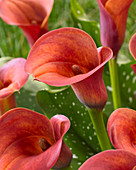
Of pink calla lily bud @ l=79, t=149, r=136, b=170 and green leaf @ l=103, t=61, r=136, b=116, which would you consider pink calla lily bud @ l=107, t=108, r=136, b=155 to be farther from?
green leaf @ l=103, t=61, r=136, b=116

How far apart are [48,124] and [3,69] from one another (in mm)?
123

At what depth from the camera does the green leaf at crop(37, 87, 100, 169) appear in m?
0.44

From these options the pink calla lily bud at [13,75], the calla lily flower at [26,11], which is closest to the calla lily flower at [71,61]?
the pink calla lily bud at [13,75]

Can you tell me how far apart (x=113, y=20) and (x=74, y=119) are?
0.17 meters

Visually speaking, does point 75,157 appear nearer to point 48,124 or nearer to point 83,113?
point 83,113

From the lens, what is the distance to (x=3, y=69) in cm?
38

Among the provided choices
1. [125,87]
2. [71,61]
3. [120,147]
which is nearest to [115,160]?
[120,147]

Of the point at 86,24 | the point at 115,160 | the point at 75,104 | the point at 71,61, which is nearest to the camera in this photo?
the point at 115,160

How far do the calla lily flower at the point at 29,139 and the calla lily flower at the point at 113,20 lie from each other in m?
0.15

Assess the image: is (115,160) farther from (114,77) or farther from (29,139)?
(114,77)

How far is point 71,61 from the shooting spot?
0.33 meters

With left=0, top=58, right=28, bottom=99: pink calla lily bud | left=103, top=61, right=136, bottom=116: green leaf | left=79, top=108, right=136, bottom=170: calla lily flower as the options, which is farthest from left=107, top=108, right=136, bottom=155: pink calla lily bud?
left=103, top=61, right=136, bottom=116: green leaf

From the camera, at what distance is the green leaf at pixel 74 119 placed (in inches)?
17.2

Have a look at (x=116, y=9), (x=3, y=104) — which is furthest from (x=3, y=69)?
(x=116, y=9)
